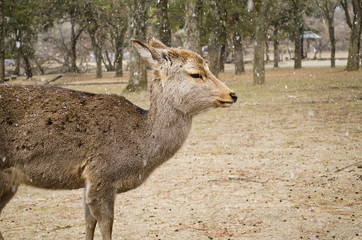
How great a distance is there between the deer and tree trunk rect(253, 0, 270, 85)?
2129 cm

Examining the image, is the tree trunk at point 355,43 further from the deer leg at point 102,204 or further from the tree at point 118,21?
the deer leg at point 102,204

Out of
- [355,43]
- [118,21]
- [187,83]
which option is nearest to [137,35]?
[355,43]

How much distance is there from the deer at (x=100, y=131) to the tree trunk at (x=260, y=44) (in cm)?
2129

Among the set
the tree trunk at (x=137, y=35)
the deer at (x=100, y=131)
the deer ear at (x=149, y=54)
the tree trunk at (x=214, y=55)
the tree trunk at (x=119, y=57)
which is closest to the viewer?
the deer at (x=100, y=131)

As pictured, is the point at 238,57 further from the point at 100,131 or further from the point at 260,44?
the point at 100,131

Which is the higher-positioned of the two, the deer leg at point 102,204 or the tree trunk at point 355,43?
the tree trunk at point 355,43

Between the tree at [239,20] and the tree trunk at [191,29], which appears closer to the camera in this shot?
the tree trunk at [191,29]

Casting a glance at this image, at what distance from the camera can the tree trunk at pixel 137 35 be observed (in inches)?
869

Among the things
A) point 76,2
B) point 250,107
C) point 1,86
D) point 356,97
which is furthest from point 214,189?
point 76,2

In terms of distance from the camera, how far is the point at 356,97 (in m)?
18.1

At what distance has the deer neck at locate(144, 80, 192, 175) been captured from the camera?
4.55 metres

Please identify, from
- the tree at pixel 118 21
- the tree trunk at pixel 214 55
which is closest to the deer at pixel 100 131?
the tree trunk at pixel 214 55

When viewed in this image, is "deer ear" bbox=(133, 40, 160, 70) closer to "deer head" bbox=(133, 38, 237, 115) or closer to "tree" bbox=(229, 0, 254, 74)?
"deer head" bbox=(133, 38, 237, 115)

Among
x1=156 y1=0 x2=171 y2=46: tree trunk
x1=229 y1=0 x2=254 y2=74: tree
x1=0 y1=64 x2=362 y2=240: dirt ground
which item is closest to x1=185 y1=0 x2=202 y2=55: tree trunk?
x1=0 y1=64 x2=362 y2=240: dirt ground
